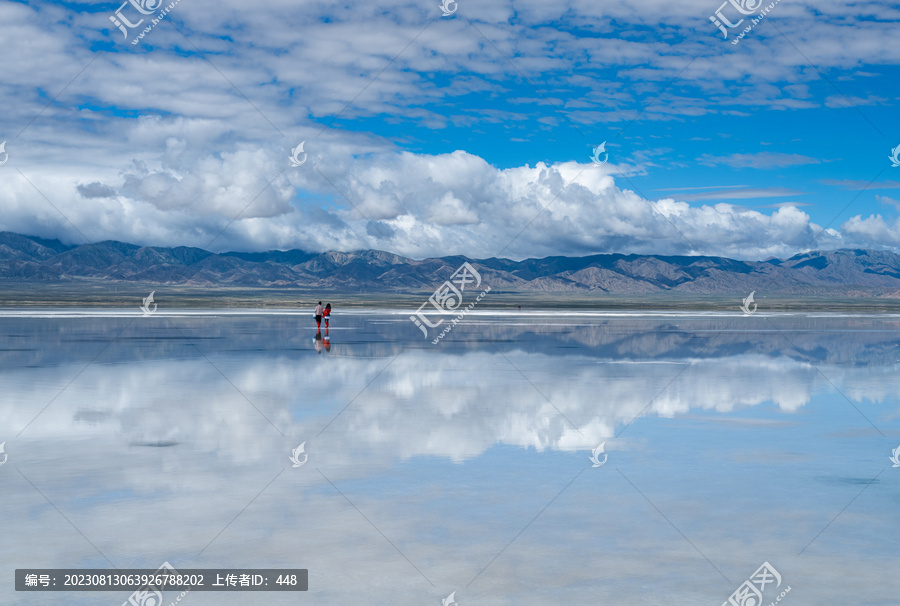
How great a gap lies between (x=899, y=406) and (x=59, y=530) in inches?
580

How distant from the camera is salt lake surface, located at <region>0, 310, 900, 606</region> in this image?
6.14m

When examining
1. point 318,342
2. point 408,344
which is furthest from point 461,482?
point 318,342

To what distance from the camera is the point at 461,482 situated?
884cm

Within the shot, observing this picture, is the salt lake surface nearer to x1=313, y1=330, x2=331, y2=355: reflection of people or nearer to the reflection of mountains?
the reflection of mountains

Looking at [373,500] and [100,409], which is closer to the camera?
[373,500]

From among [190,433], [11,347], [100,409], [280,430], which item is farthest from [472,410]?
[11,347]

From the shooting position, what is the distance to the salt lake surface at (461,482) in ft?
20.2

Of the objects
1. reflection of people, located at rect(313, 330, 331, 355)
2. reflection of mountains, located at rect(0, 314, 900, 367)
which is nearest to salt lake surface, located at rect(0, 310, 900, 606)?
reflection of mountains, located at rect(0, 314, 900, 367)

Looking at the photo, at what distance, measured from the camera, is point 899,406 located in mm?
14875

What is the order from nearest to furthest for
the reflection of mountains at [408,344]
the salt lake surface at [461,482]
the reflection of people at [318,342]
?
the salt lake surface at [461,482] < the reflection of mountains at [408,344] < the reflection of people at [318,342]

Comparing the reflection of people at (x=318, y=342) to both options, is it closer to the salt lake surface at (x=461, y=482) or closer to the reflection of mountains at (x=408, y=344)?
the reflection of mountains at (x=408, y=344)

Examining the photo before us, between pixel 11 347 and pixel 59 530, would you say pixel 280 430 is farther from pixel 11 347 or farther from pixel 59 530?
pixel 11 347

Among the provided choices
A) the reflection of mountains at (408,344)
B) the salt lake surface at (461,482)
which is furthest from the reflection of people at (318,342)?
the salt lake surface at (461,482)

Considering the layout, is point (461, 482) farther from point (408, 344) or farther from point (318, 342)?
point (318, 342)
